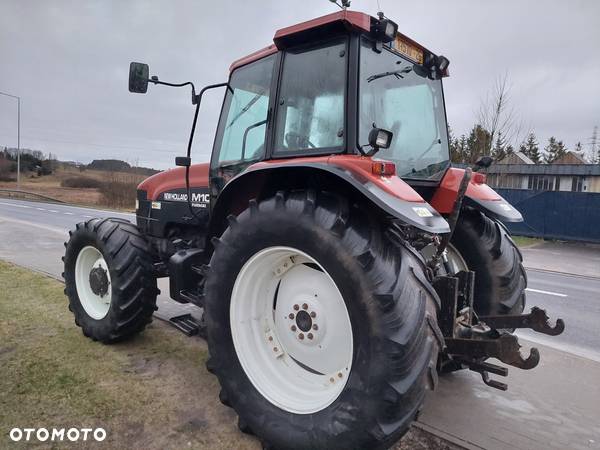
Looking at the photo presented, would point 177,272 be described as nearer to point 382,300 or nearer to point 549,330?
point 382,300

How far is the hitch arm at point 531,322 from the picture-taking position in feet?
9.15

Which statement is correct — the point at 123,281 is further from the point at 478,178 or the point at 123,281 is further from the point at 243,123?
the point at 478,178

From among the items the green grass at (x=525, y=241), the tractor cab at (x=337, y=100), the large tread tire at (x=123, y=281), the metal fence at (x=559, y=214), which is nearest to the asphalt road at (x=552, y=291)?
the large tread tire at (x=123, y=281)

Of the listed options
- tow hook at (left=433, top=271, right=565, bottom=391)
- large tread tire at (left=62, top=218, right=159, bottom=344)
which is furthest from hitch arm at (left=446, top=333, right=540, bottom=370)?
large tread tire at (left=62, top=218, right=159, bottom=344)

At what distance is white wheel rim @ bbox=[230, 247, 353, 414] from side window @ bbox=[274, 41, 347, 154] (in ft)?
2.59

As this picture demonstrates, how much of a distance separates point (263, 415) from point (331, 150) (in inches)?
62.9

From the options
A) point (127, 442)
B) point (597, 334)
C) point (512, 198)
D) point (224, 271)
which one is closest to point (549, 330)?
point (224, 271)

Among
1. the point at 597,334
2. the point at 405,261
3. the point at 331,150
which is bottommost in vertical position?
the point at 597,334

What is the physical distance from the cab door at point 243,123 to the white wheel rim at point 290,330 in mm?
925

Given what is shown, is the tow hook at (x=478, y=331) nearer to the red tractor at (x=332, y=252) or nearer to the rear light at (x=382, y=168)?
the red tractor at (x=332, y=252)

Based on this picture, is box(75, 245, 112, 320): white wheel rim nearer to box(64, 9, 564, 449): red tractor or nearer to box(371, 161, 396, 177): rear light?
box(64, 9, 564, 449): red tractor

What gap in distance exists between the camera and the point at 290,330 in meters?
2.71

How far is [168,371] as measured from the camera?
11.4 feet

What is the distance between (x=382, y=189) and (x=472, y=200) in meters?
1.43
